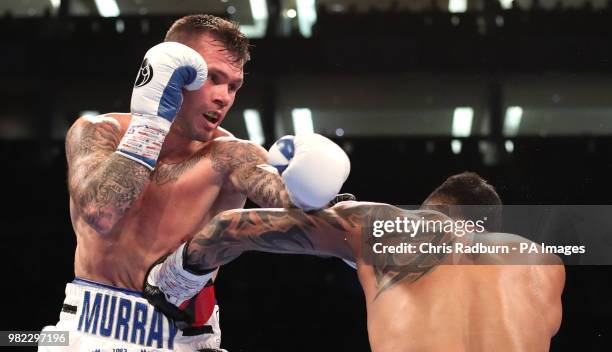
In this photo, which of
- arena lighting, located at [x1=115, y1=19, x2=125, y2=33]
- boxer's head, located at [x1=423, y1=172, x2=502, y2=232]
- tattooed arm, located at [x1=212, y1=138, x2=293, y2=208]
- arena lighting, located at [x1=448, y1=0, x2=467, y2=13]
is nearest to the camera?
boxer's head, located at [x1=423, y1=172, x2=502, y2=232]

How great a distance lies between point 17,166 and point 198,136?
10.9 feet

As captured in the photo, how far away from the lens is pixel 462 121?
5.43 meters

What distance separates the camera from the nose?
274cm

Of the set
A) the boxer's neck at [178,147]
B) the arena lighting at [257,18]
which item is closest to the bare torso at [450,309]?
the boxer's neck at [178,147]

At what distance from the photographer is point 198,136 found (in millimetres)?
2781

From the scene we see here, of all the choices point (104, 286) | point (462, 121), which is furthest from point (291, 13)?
point (104, 286)

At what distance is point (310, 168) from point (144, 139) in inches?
28.8

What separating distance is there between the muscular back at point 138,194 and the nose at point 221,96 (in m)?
0.13

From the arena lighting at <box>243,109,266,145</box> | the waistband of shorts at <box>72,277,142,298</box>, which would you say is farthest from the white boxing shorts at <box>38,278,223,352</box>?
the arena lighting at <box>243,109,266,145</box>

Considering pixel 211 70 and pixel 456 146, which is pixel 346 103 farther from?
pixel 211 70

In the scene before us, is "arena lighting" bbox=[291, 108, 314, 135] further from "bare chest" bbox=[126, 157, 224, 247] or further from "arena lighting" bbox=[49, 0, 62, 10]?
"bare chest" bbox=[126, 157, 224, 247]

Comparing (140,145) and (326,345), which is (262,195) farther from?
(326,345)

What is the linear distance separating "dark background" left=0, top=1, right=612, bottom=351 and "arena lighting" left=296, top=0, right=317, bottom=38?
0.18 feet

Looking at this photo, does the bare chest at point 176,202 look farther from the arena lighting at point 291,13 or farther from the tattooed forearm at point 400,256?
the arena lighting at point 291,13
